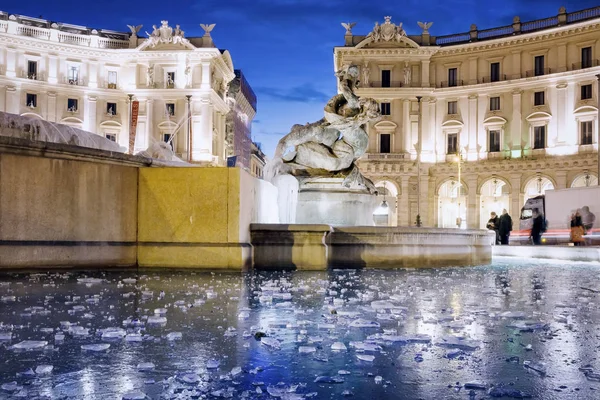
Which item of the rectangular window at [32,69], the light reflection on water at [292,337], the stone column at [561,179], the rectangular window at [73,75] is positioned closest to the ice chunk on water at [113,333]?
the light reflection on water at [292,337]

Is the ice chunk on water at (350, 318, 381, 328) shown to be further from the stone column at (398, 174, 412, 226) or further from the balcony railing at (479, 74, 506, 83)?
the balcony railing at (479, 74, 506, 83)

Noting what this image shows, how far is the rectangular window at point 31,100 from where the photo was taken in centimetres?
5253

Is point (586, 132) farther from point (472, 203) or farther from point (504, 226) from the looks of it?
point (504, 226)

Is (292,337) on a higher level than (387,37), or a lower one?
lower

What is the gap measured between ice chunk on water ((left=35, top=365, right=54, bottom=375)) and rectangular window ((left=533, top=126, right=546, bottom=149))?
170 feet

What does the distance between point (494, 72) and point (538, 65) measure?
3.68 meters

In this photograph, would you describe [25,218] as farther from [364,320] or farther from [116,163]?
[364,320]

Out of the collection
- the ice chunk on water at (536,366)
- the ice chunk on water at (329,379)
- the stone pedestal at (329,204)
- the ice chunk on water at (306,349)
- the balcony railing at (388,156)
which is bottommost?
the ice chunk on water at (329,379)

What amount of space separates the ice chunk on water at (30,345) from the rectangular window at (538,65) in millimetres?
52937

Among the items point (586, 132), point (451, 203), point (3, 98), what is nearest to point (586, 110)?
point (586, 132)

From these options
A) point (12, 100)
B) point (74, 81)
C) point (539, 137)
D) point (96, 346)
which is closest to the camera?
point (96, 346)

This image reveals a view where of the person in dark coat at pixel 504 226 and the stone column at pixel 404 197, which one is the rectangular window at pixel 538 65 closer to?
the stone column at pixel 404 197

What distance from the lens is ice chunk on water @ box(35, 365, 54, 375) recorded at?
2.58 meters

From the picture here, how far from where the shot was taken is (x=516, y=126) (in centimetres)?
5081
